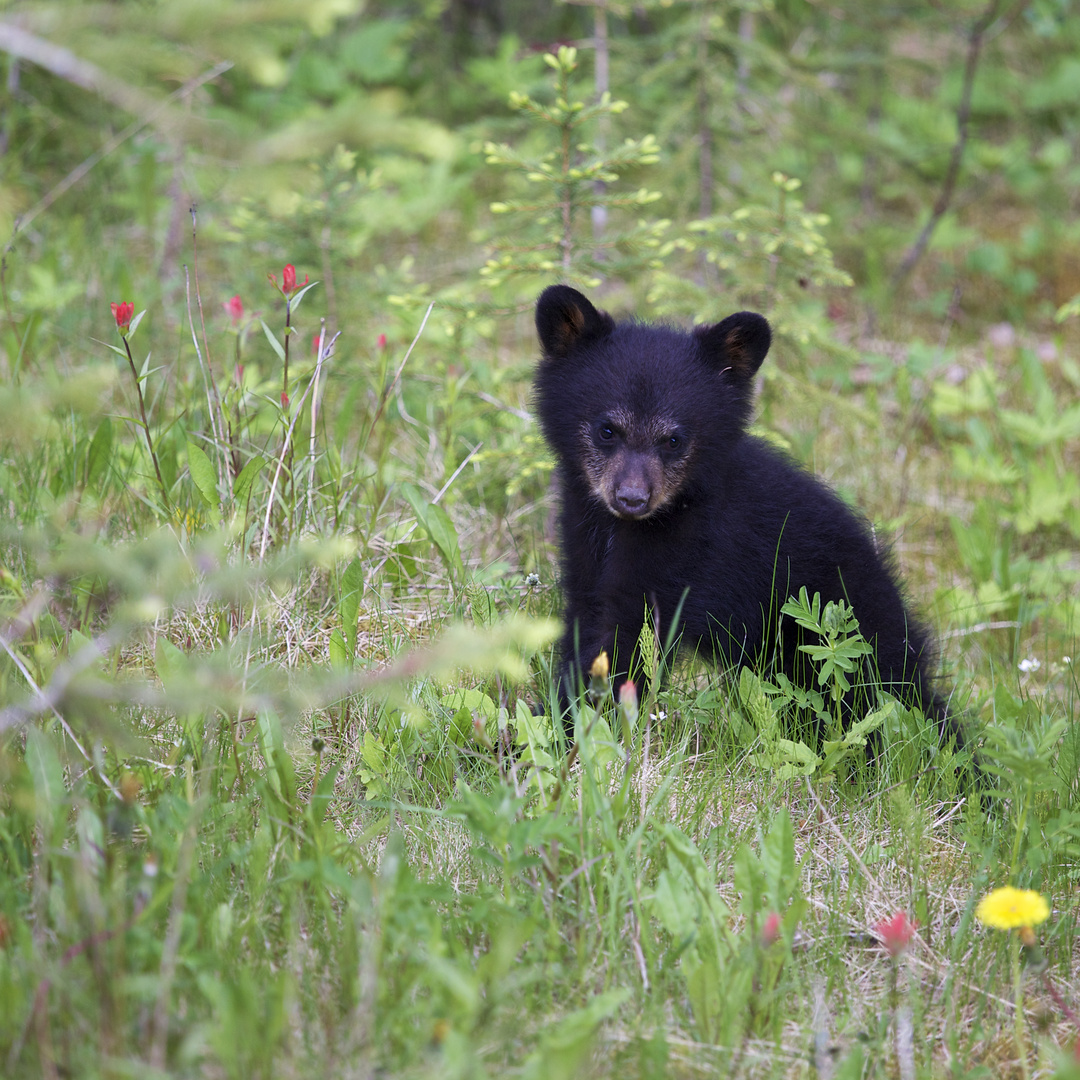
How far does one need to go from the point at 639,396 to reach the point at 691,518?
0.45 meters

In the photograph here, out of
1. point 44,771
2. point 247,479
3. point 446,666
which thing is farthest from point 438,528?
point 446,666

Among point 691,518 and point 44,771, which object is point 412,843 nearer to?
point 44,771

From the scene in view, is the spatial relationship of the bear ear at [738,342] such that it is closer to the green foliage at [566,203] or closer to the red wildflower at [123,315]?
the green foliage at [566,203]

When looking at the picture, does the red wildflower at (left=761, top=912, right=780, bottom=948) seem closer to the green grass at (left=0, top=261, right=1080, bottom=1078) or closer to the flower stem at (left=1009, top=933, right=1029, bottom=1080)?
the green grass at (left=0, top=261, right=1080, bottom=1078)

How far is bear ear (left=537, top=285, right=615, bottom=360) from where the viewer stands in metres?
3.69

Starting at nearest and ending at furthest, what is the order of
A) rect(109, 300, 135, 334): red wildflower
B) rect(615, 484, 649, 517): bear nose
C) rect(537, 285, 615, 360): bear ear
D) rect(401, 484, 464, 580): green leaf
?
rect(109, 300, 135, 334): red wildflower < rect(615, 484, 649, 517): bear nose < rect(537, 285, 615, 360): bear ear < rect(401, 484, 464, 580): green leaf

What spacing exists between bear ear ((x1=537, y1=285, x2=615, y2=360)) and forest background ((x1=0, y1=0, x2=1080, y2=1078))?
17.7 inches

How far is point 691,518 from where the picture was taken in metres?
3.67

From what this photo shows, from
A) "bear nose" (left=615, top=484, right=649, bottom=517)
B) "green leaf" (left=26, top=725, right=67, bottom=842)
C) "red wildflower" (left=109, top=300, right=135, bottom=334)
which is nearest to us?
"green leaf" (left=26, top=725, right=67, bottom=842)

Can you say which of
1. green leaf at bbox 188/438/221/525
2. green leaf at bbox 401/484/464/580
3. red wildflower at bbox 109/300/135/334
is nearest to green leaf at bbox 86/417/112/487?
green leaf at bbox 188/438/221/525

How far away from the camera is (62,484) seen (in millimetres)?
3885

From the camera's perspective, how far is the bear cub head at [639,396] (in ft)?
11.8

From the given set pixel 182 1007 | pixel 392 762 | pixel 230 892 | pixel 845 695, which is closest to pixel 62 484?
pixel 392 762

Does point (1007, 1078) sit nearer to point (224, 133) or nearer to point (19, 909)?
point (19, 909)
